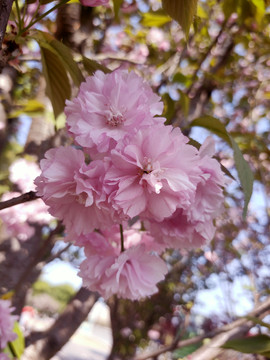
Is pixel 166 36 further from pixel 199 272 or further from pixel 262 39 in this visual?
pixel 199 272

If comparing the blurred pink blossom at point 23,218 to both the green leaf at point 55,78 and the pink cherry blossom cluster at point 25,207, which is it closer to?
the pink cherry blossom cluster at point 25,207

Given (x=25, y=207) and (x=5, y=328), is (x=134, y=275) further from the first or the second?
(x=25, y=207)

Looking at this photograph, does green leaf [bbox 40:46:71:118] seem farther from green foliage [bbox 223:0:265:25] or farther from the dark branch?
green foliage [bbox 223:0:265:25]

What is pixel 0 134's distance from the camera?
2039mm

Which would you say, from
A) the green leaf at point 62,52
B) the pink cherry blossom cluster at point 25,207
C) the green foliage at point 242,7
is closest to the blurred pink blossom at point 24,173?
the pink cherry blossom cluster at point 25,207

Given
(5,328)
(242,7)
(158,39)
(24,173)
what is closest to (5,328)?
(5,328)

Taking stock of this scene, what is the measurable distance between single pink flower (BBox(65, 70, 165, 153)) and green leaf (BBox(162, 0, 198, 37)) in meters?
0.15

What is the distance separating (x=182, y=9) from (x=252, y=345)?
0.59 metres

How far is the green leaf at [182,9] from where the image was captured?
53cm

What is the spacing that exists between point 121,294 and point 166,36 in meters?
2.44

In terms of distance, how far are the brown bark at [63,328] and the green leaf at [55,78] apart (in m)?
0.83

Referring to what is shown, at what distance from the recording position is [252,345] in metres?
0.72

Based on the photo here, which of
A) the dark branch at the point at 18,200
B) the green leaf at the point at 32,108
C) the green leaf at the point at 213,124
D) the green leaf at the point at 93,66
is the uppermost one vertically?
the green leaf at the point at 32,108

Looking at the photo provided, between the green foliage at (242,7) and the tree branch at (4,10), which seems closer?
the tree branch at (4,10)
